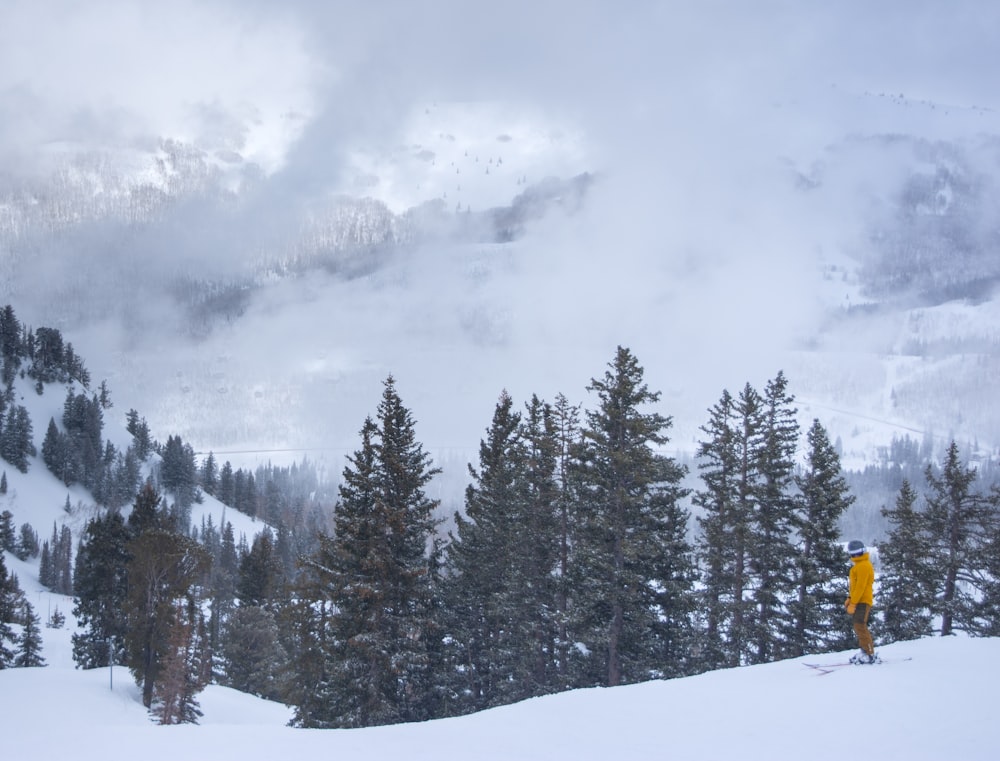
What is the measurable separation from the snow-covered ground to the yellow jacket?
1489mm

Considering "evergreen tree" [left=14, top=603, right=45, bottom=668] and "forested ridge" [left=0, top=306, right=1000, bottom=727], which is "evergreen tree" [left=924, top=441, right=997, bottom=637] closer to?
"forested ridge" [left=0, top=306, right=1000, bottom=727]

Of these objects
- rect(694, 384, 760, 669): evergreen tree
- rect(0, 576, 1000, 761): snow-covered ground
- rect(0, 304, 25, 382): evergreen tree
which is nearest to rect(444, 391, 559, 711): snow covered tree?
rect(694, 384, 760, 669): evergreen tree

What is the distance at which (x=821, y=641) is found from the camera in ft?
94.2

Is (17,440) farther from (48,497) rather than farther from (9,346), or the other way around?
(9,346)

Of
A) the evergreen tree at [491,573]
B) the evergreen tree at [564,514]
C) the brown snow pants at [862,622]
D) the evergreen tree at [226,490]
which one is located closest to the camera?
the brown snow pants at [862,622]

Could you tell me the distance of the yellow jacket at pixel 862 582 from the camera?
1481 cm

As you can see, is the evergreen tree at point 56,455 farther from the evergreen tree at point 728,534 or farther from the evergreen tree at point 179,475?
the evergreen tree at point 728,534

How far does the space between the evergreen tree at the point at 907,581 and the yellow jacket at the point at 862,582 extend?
61.1ft

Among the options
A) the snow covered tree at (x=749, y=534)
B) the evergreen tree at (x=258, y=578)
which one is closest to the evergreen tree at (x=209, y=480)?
the evergreen tree at (x=258, y=578)

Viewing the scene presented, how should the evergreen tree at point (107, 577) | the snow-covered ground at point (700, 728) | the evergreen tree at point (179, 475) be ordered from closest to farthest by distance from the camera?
the snow-covered ground at point (700, 728)
the evergreen tree at point (107, 577)
the evergreen tree at point (179, 475)

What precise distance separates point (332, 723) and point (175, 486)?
13883cm

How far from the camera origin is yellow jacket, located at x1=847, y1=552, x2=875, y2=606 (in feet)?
48.6

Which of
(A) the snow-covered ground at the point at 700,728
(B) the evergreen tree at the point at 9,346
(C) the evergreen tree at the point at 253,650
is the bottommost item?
(C) the evergreen tree at the point at 253,650

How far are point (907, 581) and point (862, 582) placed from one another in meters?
20.6
